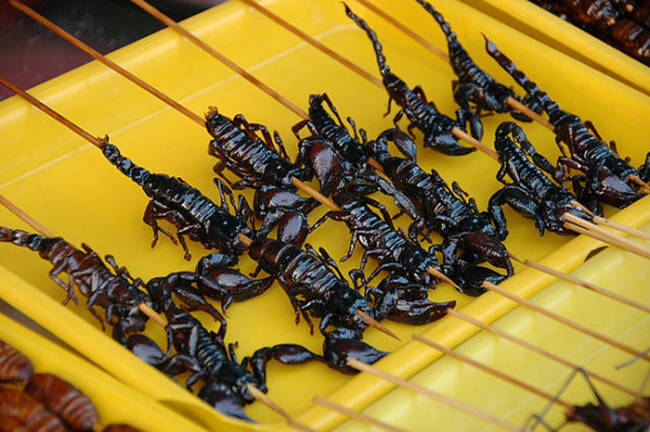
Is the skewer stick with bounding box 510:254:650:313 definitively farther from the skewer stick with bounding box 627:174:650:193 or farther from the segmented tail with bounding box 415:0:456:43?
the segmented tail with bounding box 415:0:456:43

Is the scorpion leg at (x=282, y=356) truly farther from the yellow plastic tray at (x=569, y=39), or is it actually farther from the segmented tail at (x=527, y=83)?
the yellow plastic tray at (x=569, y=39)

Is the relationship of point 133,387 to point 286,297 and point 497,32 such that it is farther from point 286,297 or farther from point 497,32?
point 497,32

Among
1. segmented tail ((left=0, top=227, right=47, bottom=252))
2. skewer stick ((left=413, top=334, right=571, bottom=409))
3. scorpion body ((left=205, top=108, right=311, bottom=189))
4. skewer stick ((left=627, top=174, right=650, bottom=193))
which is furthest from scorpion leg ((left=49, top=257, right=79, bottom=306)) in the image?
A: skewer stick ((left=627, top=174, right=650, bottom=193))

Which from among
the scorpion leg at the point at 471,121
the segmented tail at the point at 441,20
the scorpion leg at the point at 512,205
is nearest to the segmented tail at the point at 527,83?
the segmented tail at the point at 441,20

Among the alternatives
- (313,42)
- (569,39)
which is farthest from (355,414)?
(569,39)

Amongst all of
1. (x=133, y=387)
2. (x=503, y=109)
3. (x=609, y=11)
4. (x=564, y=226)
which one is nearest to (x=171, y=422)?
(x=133, y=387)

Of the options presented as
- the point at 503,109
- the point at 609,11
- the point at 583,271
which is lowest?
the point at 583,271

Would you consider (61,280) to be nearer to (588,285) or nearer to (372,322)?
(372,322)
